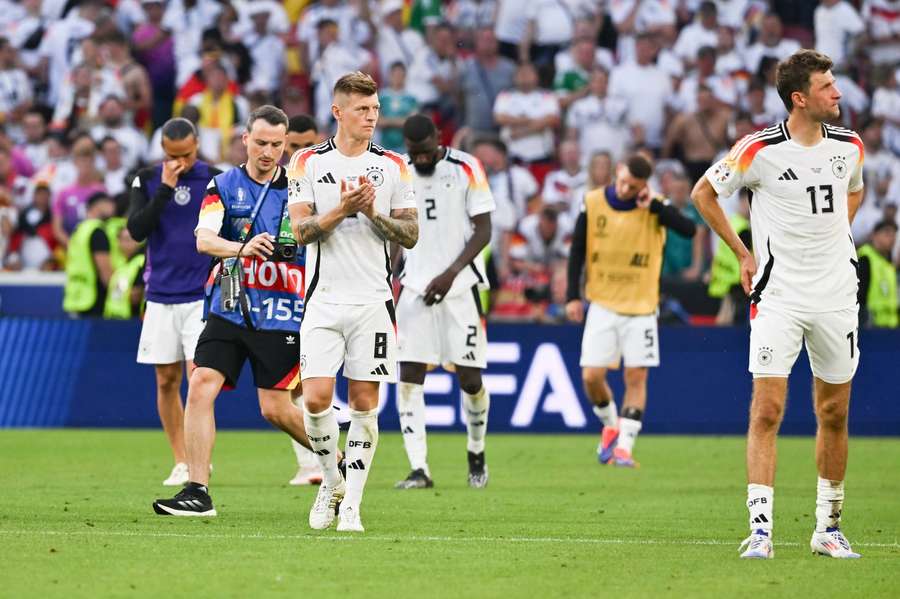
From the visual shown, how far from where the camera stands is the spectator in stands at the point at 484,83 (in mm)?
24031

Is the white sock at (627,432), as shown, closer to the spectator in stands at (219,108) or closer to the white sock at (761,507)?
the white sock at (761,507)

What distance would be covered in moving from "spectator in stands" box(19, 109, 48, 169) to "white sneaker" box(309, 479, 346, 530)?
50.2ft

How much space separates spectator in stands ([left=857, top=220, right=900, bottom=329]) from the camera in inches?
775

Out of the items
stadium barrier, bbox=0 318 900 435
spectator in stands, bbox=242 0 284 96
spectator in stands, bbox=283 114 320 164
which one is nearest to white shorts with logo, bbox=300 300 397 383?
spectator in stands, bbox=283 114 320 164

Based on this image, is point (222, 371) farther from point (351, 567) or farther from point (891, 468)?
point (891, 468)

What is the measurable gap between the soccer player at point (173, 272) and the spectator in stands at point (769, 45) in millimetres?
13089

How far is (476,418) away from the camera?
1330cm

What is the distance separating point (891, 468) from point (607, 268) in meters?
3.23

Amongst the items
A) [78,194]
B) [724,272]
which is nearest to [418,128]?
[724,272]

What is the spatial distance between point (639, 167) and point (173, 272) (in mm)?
4677

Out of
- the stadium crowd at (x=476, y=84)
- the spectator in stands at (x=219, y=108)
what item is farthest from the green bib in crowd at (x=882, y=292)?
the spectator in stands at (x=219, y=108)

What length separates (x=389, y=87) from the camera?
2369 centimetres

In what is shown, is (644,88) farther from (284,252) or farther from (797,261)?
(797,261)

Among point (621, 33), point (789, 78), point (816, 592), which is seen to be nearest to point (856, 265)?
point (789, 78)
